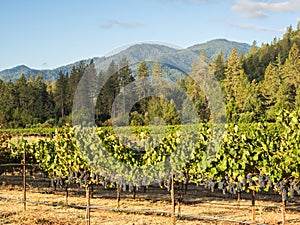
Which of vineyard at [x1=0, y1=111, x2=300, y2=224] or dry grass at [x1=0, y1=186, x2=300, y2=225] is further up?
vineyard at [x1=0, y1=111, x2=300, y2=224]

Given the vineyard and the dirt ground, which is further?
the dirt ground

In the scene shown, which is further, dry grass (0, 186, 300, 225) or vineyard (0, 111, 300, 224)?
dry grass (0, 186, 300, 225)

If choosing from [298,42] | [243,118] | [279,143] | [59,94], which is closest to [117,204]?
[279,143]

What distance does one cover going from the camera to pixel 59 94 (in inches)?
2339

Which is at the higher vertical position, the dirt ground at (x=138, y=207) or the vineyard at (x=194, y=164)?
the vineyard at (x=194, y=164)

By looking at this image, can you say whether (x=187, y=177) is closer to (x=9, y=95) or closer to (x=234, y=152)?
(x=234, y=152)

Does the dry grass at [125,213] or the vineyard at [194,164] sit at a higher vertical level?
the vineyard at [194,164]

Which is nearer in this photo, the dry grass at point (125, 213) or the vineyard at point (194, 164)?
the vineyard at point (194, 164)

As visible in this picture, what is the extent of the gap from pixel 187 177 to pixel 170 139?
926 millimetres

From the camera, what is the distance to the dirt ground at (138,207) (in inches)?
416

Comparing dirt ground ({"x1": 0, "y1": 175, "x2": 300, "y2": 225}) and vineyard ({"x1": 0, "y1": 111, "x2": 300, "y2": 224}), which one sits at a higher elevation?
vineyard ({"x1": 0, "y1": 111, "x2": 300, "y2": 224})

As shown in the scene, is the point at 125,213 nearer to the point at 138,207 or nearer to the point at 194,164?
the point at 138,207

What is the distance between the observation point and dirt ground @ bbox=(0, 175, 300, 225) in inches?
416

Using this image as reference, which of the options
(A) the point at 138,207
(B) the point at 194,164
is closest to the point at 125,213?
(A) the point at 138,207
